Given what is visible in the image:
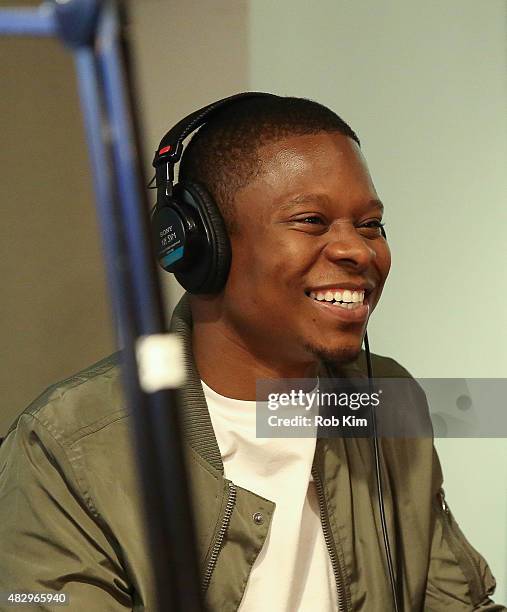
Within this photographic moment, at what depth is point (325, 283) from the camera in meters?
0.82

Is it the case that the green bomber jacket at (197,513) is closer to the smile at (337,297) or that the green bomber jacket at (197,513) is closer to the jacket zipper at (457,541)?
the jacket zipper at (457,541)

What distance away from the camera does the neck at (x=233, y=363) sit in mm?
868

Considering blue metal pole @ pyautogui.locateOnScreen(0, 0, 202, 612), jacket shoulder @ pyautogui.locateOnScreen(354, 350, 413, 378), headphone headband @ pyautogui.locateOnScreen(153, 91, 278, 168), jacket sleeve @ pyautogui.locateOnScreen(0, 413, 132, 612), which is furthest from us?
jacket shoulder @ pyautogui.locateOnScreen(354, 350, 413, 378)

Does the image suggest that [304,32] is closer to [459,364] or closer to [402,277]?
[402,277]

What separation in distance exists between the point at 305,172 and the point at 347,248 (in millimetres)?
86

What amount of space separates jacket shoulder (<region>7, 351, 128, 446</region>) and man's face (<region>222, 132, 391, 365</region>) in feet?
0.54

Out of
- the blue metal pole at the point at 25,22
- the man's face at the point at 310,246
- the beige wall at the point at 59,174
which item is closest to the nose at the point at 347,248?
the man's face at the point at 310,246

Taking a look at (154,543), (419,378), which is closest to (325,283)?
(419,378)

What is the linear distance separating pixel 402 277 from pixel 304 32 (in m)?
0.34

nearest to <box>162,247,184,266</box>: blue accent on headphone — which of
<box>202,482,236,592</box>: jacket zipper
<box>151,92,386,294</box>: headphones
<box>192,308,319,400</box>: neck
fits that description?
<box>151,92,386,294</box>: headphones

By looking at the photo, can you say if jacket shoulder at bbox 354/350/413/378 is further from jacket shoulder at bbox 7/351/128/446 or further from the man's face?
jacket shoulder at bbox 7/351/128/446

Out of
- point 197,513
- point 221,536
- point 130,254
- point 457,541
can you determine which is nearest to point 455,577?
point 457,541

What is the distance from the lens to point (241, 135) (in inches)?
33.5

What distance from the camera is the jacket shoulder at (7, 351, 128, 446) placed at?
0.77 meters
